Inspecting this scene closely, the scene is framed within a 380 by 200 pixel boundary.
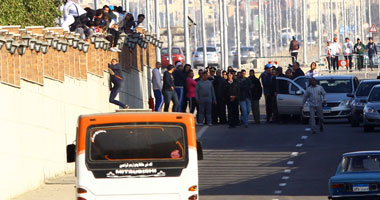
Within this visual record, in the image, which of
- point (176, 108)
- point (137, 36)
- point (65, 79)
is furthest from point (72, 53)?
point (137, 36)

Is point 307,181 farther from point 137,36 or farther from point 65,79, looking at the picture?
point 137,36

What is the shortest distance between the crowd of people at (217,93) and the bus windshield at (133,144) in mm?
19104

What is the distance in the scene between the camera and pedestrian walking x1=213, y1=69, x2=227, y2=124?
3894 centimetres

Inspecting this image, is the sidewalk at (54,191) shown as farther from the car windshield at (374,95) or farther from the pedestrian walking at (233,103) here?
the car windshield at (374,95)

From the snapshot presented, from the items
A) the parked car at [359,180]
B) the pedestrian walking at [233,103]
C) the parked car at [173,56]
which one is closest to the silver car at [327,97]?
the pedestrian walking at [233,103]

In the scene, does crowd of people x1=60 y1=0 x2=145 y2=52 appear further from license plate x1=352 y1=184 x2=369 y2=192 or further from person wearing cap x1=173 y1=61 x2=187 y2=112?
license plate x1=352 y1=184 x2=369 y2=192

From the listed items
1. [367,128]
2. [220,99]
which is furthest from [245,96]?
[367,128]

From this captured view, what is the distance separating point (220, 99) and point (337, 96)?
145 inches

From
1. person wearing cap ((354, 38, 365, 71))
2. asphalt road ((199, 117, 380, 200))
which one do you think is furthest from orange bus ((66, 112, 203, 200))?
person wearing cap ((354, 38, 365, 71))

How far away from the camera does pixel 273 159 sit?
3005cm

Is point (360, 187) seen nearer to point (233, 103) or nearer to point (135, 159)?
point (135, 159)

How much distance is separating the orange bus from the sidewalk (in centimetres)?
520

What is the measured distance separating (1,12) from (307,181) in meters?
8.69

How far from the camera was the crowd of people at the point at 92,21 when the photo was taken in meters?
34.4
